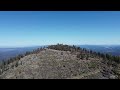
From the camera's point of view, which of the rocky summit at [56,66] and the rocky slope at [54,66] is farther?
the rocky slope at [54,66]

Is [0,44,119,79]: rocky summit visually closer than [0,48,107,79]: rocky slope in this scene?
Yes
